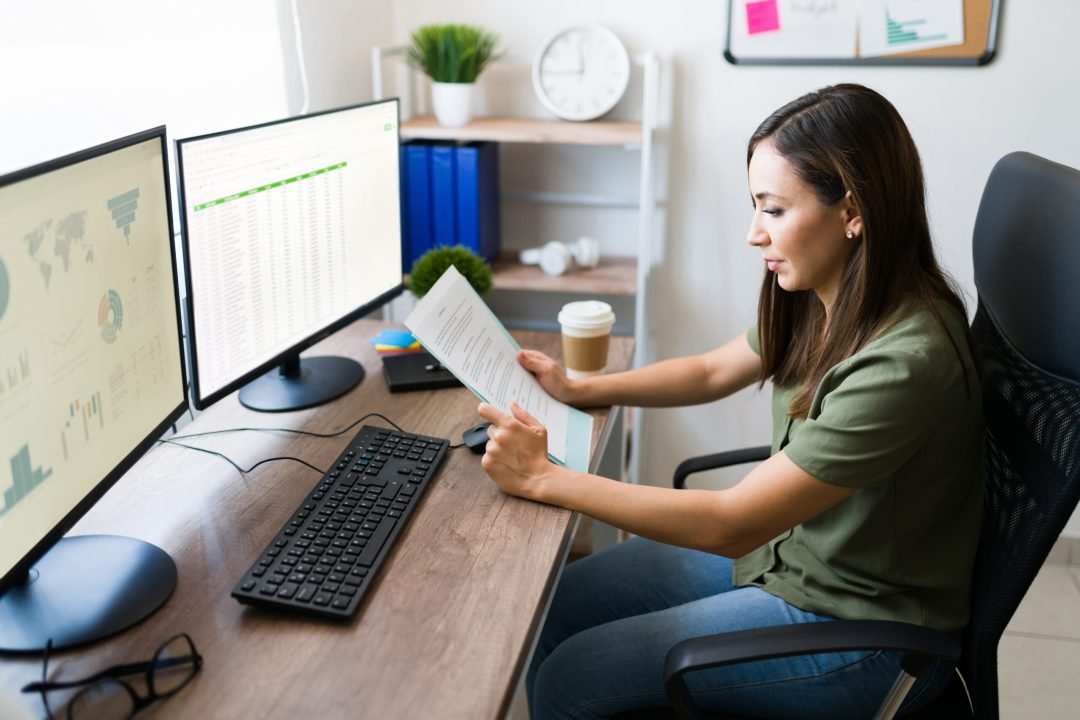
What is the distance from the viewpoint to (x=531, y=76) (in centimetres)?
242

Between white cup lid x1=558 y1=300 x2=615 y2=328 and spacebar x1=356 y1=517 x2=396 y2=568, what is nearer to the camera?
spacebar x1=356 y1=517 x2=396 y2=568

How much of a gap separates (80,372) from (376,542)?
1.20 feet

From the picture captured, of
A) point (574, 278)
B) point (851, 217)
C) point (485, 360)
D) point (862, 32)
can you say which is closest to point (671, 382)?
point (485, 360)

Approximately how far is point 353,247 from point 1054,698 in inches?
66.4

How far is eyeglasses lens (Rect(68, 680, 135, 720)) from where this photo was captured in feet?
2.81

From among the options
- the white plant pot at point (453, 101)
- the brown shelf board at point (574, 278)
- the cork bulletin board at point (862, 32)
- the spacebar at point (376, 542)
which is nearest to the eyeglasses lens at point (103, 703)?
the spacebar at point (376, 542)

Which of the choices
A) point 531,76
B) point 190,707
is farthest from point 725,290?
point 190,707

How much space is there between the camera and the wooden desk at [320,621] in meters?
0.89

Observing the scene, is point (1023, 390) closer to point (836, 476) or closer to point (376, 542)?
point (836, 476)

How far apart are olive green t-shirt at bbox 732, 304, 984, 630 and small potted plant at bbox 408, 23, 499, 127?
1.34 meters

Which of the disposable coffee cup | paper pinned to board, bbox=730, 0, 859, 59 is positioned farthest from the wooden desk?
paper pinned to board, bbox=730, 0, 859, 59

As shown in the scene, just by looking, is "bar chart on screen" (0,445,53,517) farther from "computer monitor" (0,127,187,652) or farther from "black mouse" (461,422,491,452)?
"black mouse" (461,422,491,452)

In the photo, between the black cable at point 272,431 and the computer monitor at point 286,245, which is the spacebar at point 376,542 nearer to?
the black cable at point 272,431

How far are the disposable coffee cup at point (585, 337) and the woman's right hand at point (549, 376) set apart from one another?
0.31 ft
